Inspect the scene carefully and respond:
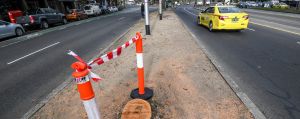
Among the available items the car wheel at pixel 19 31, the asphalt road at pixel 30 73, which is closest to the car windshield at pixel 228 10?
the asphalt road at pixel 30 73

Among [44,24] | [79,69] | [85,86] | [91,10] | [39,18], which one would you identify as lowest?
[85,86]

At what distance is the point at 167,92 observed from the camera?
4645 mm

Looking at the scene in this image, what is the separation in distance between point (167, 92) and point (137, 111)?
3.90 ft

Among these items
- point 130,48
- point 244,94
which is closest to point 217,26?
point 130,48

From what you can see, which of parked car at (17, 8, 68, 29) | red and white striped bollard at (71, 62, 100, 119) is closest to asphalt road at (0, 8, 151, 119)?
red and white striped bollard at (71, 62, 100, 119)

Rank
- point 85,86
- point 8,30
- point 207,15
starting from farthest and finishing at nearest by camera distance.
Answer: point 8,30
point 207,15
point 85,86

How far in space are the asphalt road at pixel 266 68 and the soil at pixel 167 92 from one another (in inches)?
21.2

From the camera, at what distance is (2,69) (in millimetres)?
7164

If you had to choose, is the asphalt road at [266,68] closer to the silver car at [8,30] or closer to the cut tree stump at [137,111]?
the cut tree stump at [137,111]

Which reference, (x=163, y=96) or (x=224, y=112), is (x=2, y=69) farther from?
(x=224, y=112)

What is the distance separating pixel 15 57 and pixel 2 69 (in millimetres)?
1735

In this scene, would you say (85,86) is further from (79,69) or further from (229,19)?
(229,19)

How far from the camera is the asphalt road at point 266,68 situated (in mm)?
4150

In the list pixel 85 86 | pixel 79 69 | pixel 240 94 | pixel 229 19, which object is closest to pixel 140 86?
pixel 85 86
